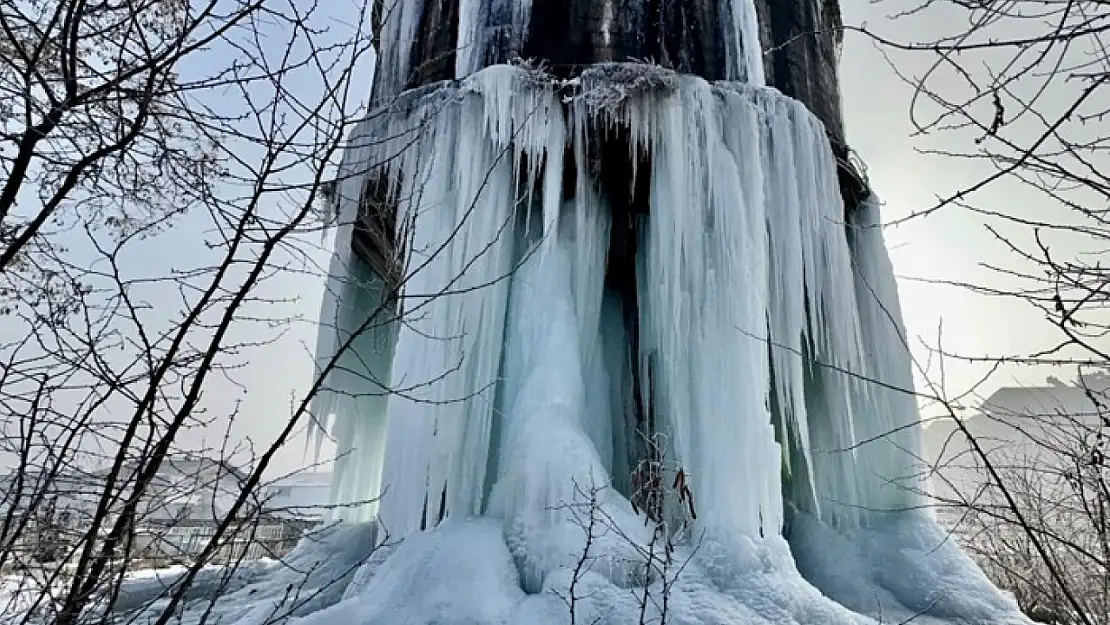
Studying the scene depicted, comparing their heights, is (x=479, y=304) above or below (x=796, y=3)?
below

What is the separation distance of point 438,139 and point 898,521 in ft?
15.8

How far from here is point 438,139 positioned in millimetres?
5680

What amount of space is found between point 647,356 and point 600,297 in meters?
0.59

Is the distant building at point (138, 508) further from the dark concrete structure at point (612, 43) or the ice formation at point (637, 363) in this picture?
the dark concrete structure at point (612, 43)

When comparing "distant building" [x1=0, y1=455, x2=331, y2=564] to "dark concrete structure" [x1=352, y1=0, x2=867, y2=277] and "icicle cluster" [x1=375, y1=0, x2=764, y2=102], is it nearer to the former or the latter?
"dark concrete structure" [x1=352, y1=0, x2=867, y2=277]

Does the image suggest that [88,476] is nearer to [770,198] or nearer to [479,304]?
[479,304]

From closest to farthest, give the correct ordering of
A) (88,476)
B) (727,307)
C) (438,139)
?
(88,476)
(727,307)
(438,139)

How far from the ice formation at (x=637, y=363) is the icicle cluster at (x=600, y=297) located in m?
0.02

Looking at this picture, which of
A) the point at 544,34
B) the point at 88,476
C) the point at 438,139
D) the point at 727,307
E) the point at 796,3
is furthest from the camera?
the point at 796,3

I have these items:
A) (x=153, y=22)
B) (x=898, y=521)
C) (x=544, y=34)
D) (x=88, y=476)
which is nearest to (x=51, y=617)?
(x=88, y=476)

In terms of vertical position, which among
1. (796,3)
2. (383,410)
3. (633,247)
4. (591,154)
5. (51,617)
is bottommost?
(51,617)

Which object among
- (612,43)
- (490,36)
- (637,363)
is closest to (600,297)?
(637,363)

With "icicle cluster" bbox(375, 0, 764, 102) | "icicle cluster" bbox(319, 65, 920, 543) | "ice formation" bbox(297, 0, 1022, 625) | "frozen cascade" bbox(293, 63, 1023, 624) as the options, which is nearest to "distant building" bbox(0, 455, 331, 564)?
"ice formation" bbox(297, 0, 1022, 625)

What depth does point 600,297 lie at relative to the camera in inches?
233
